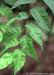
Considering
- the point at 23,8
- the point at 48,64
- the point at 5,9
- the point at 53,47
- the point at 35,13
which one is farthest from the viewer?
the point at 53,47

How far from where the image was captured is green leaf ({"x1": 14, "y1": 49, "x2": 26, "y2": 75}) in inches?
48.7

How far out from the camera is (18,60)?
4.18ft

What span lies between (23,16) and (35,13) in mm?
106

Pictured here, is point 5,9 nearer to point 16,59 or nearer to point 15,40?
point 15,40

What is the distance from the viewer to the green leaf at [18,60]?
1.24 meters

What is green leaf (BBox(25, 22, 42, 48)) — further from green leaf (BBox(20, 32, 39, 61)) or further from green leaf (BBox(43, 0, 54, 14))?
green leaf (BBox(43, 0, 54, 14))

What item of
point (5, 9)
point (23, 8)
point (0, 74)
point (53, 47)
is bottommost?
point (53, 47)

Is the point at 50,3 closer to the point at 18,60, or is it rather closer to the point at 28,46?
the point at 28,46

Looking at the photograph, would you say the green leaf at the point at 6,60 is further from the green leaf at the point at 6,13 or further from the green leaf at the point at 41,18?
the green leaf at the point at 6,13

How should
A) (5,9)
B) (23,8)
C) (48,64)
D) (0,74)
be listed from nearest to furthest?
1. (5,9)
2. (23,8)
3. (0,74)
4. (48,64)

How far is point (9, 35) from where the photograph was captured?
1441mm

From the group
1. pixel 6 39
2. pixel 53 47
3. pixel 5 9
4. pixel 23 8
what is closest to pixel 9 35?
pixel 6 39

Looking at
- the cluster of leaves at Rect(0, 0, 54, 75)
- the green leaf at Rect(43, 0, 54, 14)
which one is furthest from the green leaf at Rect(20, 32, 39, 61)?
the green leaf at Rect(43, 0, 54, 14)

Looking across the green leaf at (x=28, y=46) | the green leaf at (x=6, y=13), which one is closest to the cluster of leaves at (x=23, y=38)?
the green leaf at (x=28, y=46)
